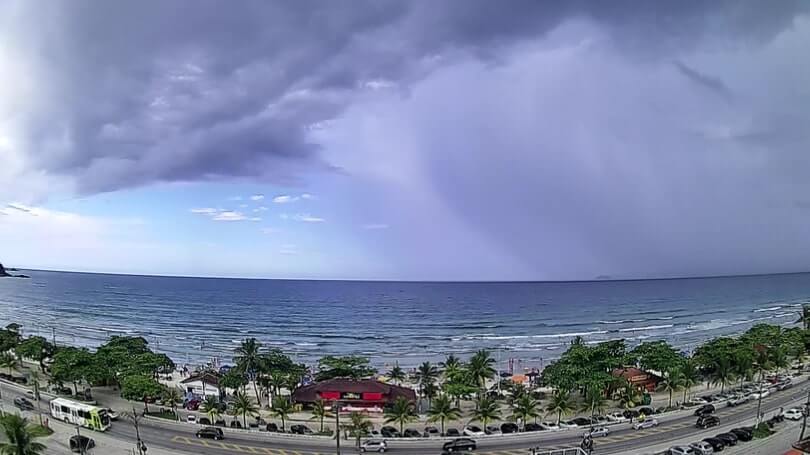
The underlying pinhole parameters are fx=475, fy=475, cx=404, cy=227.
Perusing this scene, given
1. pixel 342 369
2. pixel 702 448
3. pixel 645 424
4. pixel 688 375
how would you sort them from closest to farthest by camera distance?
pixel 702 448, pixel 645 424, pixel 688 375, pixel 342 369

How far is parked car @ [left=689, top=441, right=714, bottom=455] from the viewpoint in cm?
3538

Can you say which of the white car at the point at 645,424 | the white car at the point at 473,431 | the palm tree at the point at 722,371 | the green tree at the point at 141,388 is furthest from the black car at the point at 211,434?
the palm tree at the point at 722,371

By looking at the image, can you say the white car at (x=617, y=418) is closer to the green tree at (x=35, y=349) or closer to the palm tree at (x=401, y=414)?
the palm tree at (x=401, y=414)

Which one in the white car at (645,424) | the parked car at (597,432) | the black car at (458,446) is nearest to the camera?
the black car at (458,446)

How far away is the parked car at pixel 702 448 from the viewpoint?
3538cm

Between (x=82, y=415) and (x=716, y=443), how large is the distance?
176 ft

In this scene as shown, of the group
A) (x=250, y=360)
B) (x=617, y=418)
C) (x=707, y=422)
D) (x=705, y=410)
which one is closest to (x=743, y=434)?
(x=707, y=422)

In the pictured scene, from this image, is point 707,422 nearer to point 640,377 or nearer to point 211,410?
point 640,377

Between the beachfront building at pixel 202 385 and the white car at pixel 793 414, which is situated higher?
the white car at pixel 793 414

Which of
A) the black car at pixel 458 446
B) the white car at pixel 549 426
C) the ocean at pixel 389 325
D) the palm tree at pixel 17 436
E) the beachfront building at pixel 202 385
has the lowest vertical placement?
the ocean at pixel 389 325

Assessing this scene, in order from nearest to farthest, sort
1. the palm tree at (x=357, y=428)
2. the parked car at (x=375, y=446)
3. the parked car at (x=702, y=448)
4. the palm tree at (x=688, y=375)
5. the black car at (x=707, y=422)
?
1. the parked car at (x=702, y=448)
2. the palm tree at (x=357, y=428)
3. the parked car at (x=375, y=446)
4. the black car at (x=707, y=422)
5. the palm tree at (x=688, y=375)

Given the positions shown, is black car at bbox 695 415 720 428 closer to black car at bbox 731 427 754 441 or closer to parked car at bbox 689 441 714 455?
black car at bbox 731 427 754 441

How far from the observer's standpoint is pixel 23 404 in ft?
160

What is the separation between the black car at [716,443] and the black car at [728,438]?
0.40 m
